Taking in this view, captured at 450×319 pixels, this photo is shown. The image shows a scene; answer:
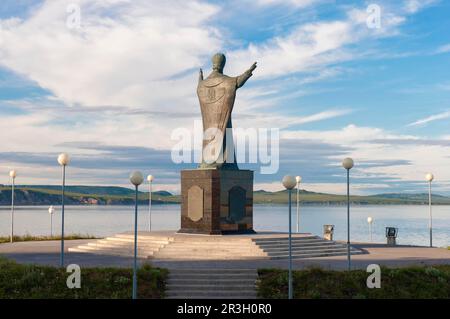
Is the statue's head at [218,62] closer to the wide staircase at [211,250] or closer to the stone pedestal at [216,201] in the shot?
the stone pedestal at [216,201]

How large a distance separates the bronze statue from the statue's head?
0.39m

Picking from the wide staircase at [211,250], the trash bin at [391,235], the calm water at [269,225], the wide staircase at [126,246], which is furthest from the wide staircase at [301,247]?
the calm water at [269,225]

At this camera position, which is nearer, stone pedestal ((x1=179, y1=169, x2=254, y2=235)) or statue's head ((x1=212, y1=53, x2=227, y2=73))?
stone pedestal ((x1=179, y1=169, x2=254, y2=235))

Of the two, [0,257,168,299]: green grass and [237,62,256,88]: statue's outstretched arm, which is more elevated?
[237,62,256,88]: statue's outstretched arm

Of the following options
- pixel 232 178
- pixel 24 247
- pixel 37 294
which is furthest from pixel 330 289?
pixel 24 247

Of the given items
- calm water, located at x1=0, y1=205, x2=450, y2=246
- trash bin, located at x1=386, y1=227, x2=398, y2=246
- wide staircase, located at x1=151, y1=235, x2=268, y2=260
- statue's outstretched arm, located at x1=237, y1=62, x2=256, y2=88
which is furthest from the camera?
calm water, located at x1=0, y1=205, x2=450, y2=246

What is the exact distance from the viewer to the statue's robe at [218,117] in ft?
91.7

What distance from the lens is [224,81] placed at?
2836cm

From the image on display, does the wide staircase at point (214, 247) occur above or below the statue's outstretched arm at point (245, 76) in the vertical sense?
below

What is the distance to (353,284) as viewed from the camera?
1767cm

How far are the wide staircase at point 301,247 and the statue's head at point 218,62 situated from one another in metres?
8.76

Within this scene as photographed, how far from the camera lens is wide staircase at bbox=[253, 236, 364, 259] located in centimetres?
2402

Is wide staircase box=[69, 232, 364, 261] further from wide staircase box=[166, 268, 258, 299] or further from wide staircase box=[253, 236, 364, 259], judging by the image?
wide staircase box=[166, 268, 258, 299]

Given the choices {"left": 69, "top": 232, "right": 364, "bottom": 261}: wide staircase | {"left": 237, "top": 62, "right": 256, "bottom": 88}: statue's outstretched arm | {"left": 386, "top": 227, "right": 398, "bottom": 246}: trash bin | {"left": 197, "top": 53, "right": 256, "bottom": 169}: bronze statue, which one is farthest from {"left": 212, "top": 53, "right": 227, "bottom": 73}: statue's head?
{"left": 386, "top": 227, "right": 398, "bottom": 246}: trash bin
